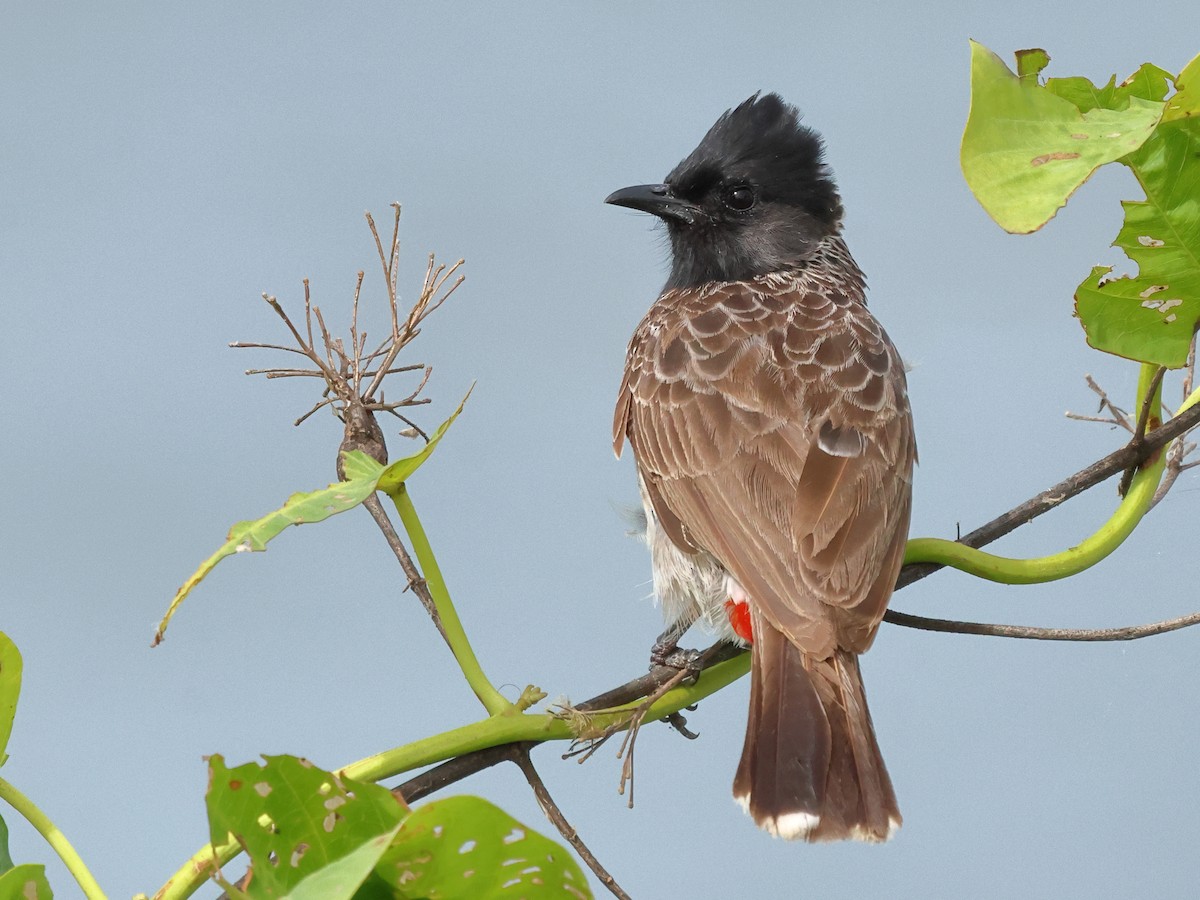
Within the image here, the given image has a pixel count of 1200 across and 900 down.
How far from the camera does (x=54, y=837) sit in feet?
4.91

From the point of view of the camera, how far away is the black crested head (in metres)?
3.64

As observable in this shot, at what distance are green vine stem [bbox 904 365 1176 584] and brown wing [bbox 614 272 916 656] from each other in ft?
0.53

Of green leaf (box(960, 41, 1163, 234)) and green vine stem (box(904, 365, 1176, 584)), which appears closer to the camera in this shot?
green leaf (box(960, 41, 1163, 234))

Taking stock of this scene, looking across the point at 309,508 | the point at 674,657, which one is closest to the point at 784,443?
the point at 674,657

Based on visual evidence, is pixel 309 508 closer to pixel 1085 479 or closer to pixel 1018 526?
pixel 1018 526

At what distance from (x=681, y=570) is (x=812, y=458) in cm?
43

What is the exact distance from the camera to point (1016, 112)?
1431 millimetres

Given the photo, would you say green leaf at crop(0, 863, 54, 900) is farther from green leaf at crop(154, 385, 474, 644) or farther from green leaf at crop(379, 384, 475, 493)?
green leaf at crop(379, 384, 475, 493)

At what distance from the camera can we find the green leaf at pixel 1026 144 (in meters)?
1.39

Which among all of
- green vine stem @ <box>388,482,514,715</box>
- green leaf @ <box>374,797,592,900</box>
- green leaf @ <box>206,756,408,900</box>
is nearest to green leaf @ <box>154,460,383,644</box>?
green vine stem @ <box>388,482,514,715</box>

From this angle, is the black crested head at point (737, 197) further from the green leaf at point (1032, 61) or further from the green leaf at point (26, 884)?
the green leaf at point (26, 884)

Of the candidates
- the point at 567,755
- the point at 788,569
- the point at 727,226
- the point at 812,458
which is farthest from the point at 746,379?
the point at 567,755

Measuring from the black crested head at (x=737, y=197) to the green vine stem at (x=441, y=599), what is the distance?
2.03 metres

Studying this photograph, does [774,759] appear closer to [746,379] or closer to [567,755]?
[567,755]
